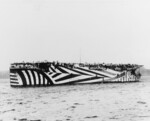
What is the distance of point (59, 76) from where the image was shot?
46.9m

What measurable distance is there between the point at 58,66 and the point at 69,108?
24107 millimetres

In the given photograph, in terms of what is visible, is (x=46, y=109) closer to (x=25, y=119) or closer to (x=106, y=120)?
(x=25, y=119)

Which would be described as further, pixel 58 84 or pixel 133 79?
pixel 133 79

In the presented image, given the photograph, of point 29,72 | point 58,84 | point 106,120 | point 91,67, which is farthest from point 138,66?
point 106,120

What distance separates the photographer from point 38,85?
45.8m

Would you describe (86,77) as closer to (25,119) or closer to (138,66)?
(138,66)

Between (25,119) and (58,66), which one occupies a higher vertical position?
(58,66)

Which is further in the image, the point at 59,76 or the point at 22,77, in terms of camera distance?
the point at 59,76

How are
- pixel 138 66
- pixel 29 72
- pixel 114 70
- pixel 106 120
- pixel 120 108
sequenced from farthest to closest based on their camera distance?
pixel 138 66
pixel 114 70
pixel 29 72
pixel 120 108
pixel 106 120

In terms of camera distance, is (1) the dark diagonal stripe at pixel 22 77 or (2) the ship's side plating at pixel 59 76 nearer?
(1) the dark diagonal stripe at pixel 22 77

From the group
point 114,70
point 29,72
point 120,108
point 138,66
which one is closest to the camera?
point 120,108

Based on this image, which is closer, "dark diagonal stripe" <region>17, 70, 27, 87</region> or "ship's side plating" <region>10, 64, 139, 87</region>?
"dark diagonal stripe" <region>17, 70, 27, 87</region>

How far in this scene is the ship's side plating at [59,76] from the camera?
147 ft

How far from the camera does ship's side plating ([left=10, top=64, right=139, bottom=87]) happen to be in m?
44.9
